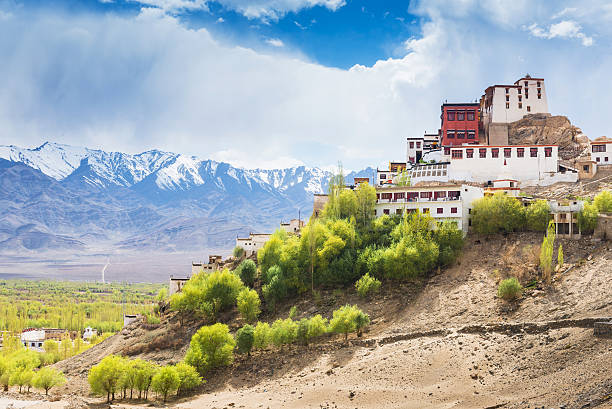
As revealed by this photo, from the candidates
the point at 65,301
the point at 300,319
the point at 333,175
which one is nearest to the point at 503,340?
the point at 300,319

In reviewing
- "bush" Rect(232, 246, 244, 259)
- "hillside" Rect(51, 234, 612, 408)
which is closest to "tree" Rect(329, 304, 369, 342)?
"hillside" Rect(51, 234, 612, 408)

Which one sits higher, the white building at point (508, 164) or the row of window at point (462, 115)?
the row of window at point (462, 115)

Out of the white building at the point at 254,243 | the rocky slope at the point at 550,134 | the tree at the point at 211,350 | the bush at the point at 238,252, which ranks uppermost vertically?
the rocky slope at the point at 550,134

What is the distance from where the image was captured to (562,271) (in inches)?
1999

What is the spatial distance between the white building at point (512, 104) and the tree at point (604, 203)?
26.4 metres

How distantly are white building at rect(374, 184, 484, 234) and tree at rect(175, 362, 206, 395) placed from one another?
25.6 metres

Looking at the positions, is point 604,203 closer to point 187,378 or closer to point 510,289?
point 510,289

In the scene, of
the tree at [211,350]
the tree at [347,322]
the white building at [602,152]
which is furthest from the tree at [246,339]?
the white building at [602,152]

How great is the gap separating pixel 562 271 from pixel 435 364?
48.4ft

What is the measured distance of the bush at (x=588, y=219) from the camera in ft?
178

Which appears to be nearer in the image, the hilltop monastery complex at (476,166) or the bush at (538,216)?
the bush at (538,216)

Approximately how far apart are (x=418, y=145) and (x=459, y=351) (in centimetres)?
5004

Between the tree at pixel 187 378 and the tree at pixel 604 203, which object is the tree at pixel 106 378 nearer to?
the tree at pixel 187 378

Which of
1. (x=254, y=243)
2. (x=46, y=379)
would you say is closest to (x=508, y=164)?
(x=254, y=243)
